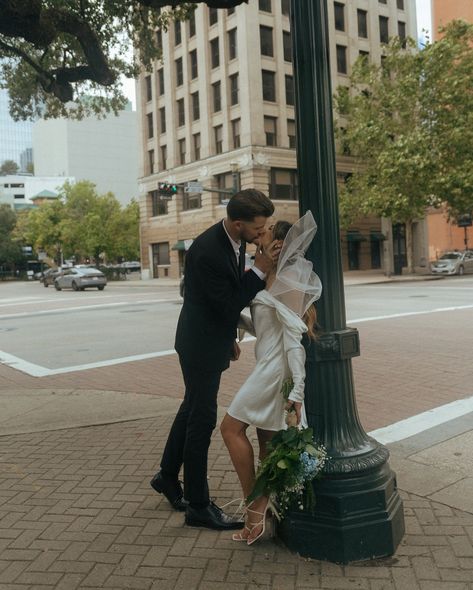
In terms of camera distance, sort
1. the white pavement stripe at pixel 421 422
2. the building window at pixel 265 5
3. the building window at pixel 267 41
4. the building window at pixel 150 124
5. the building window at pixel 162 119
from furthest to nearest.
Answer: the building window at pixel 150 124, the building window at pixel 162 119, the building window at pixel 267 41, the building window at pixel 265 5, the white pavement stripe at pixel 421 422

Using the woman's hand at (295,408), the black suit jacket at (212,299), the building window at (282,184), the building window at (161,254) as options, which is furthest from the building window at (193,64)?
the woman's hand at (295,408)

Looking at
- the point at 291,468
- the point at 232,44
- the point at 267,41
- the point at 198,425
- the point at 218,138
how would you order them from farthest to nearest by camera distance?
the point at 218,138 < the point at 232,44 < the point at 267,41 < the point at 198,425 < the point at 291,468

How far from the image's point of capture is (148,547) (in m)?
3.00

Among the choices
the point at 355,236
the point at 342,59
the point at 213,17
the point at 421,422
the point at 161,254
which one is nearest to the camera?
the point at 421,422

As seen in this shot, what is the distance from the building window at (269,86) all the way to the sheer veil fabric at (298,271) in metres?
38.4

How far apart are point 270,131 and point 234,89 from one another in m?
3.96

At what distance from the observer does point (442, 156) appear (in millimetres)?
31844

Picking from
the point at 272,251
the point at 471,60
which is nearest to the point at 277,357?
the point at 272,251

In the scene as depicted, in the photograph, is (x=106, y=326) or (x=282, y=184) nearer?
(x=106, y=326)

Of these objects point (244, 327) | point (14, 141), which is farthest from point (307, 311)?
point (14, 141)

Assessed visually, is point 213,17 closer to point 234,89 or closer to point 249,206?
point 234,89

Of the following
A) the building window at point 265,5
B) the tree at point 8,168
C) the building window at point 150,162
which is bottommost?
the building window at point 150,162

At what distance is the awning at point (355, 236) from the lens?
42.5 metres

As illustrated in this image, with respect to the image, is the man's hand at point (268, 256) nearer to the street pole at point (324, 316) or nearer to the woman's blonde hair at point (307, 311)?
the woman's blonde hair at point (307, 311)
